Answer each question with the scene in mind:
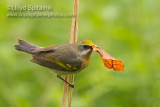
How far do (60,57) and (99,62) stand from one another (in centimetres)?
84

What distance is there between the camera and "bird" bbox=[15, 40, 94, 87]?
5336 mm

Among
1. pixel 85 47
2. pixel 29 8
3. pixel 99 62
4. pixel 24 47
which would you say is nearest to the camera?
pixel 85 47

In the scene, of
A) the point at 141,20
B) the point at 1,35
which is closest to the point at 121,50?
the point at 141,20

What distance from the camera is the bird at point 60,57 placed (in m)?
5.34

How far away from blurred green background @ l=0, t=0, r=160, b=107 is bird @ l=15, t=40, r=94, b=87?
1.16 feet

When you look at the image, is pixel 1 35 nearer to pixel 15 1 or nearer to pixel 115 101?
pixel 15 1

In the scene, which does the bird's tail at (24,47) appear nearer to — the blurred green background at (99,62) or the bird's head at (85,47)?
the blurred green background at (99,62)

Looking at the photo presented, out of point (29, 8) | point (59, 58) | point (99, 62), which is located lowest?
point (99, 62)

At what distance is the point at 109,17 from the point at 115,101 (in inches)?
53.7

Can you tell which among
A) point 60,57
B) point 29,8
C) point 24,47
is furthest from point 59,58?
point 29,8

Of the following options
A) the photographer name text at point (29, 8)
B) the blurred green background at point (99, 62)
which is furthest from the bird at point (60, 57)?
the photographer name text at point (29, 8)

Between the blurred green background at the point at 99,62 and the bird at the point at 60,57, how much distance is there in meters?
0.35

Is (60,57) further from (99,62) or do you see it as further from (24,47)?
(99,62)

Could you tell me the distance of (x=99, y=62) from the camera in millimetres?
6059
